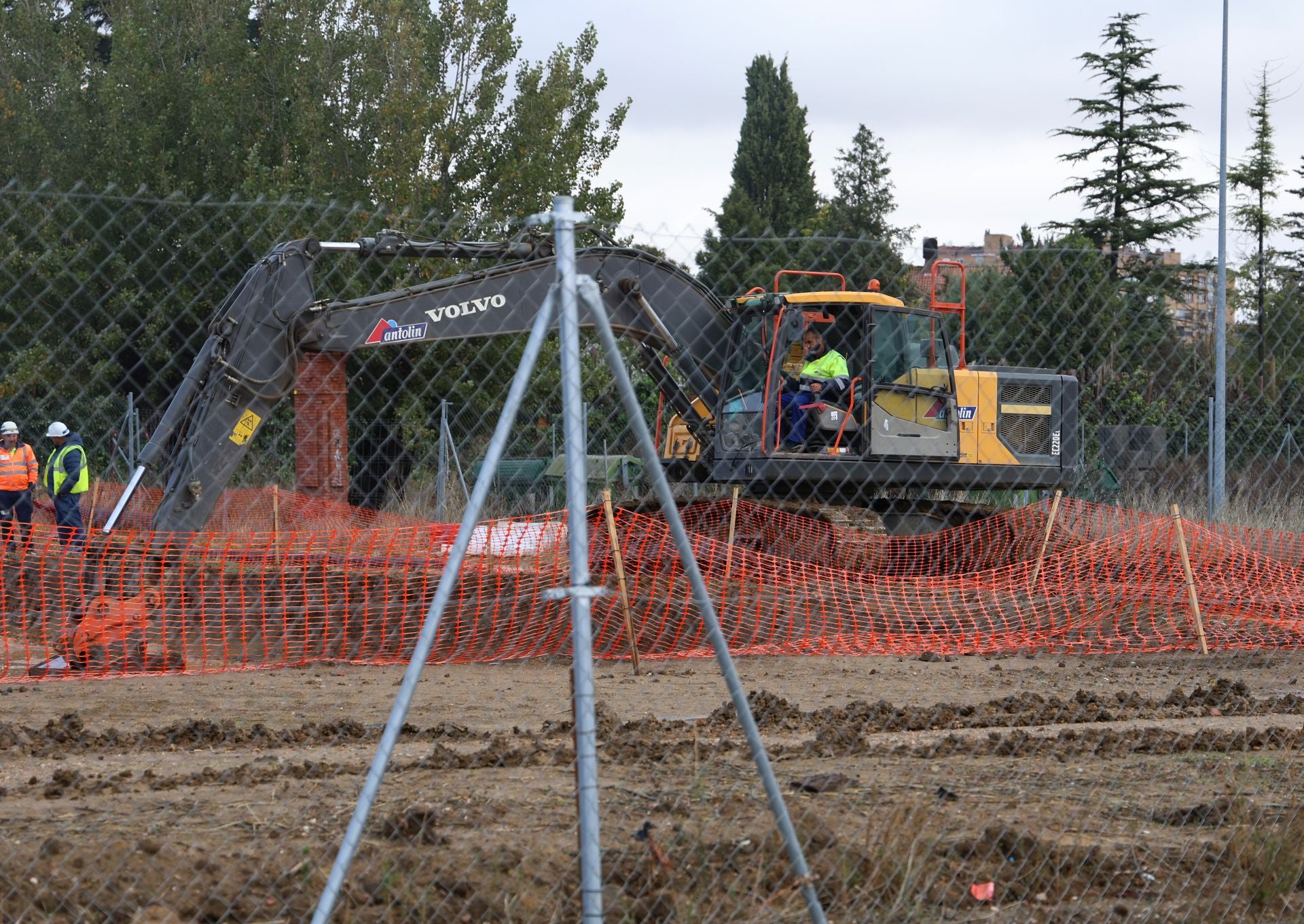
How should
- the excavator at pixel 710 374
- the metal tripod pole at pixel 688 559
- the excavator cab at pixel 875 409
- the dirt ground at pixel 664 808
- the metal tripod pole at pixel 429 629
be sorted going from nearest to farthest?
the metal tripod pole at pixel 429 629
the metal tripod pole at pixel 688 559
the dirt ground at pixel 664 808
the excavator at pixel 710 374
the excavator cab at pixel 875 409

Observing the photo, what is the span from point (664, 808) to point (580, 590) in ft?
7.05

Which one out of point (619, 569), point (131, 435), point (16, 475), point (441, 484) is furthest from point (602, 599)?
point (16, 475)

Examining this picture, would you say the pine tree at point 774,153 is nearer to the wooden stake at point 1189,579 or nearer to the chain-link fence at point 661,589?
the chain-link fence at point 661,589

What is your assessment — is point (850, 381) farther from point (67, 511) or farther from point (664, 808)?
point (67, 511)

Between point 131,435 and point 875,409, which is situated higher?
point 875,409

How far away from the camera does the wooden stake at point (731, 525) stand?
9.91 m

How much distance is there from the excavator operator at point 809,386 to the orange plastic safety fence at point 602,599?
989 mm

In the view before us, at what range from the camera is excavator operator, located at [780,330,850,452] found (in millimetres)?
10217

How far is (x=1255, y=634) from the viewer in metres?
10.8

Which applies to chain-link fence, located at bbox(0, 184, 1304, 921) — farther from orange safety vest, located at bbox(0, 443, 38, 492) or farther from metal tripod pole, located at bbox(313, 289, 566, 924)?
orange safety vest, located at bbox(0, 443, 38, 492)

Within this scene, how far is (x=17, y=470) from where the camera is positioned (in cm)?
1452

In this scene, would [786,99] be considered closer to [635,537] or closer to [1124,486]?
[1124,486]

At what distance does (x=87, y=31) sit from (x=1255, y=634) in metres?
23.7

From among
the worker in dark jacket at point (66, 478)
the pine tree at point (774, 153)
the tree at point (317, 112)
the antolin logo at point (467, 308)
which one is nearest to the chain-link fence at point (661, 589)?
the antolin logo at point (467, 308)
